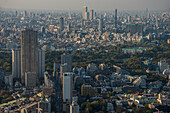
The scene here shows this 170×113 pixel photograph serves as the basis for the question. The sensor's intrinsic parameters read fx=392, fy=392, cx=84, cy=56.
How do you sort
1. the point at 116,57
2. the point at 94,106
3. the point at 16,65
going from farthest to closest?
the point at 116,57 < the point at 16,65 < the point at 94,106

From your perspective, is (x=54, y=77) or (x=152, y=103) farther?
(x=54, y=77)

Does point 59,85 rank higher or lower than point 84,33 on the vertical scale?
lower

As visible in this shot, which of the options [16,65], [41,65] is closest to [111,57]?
[41,65]

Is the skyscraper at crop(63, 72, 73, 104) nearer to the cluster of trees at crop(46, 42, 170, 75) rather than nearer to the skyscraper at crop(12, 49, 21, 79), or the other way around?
the skyscraper at crop(12, 49, 21, 79)

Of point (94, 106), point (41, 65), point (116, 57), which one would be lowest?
point (94, 106)

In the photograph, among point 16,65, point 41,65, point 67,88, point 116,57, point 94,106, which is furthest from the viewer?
point 116,57

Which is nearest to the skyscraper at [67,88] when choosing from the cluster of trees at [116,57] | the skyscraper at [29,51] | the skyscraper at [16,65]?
A: the skyscraper at [29,51]

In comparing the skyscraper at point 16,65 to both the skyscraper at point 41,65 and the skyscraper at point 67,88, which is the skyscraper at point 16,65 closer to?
the skyscraper at point 41,65

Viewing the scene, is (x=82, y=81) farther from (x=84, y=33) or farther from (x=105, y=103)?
(x=84, y=33)

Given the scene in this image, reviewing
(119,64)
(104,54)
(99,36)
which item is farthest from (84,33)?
(119,64)

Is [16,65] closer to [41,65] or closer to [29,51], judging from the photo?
[29,51]

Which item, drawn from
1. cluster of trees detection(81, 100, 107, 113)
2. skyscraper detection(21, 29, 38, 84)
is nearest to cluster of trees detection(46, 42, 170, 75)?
skyscraper detection(21, 29, 38, 84)
